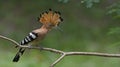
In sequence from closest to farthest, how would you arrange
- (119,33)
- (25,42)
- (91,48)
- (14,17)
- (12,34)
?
(25,42)
(119,33)
(91,48)
(12,34)
(14,17)

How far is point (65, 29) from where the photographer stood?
945 cm

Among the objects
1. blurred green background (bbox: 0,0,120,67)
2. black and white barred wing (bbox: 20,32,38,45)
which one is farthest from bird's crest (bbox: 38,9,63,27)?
blurred green background (bbox: 0,0,120,67)

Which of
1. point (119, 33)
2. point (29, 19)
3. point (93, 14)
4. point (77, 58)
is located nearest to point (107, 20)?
point (93, 14)

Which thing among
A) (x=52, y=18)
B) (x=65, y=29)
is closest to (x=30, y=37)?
(x=52, y=18)

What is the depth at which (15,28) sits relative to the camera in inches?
372

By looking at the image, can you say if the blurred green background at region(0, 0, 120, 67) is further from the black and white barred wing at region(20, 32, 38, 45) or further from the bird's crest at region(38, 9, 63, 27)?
the bird's crest at region(38, 9, 63, 27)

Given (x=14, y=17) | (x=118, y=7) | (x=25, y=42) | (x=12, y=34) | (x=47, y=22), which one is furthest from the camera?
(x=14, y=17)

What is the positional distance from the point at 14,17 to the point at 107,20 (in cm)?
167

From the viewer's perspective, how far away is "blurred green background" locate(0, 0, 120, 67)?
296 inches

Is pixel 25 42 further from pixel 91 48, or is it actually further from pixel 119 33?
pixel 91 48

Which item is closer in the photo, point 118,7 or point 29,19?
point 118,7

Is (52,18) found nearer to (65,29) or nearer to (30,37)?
(30,37)

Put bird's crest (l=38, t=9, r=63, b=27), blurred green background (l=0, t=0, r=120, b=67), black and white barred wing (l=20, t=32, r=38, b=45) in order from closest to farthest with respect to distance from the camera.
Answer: bird's crest (l=38, t=9, r=63, b=27) < black and white barred wing (l=20, t=32, r=38, b=45) < blurred green background (l=0, t=0, r=120, b=67)

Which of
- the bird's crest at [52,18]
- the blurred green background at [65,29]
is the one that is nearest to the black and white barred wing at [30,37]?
the bird's crest at [52,18]
